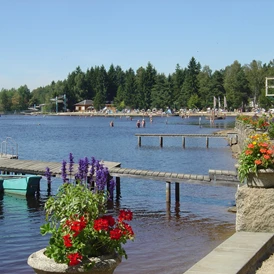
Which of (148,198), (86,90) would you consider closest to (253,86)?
(86,90)

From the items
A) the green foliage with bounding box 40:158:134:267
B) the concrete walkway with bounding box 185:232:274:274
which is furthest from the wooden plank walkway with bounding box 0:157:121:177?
the green foliage with bounding box 40:158:134:267

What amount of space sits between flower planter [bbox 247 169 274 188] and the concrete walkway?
2.77 ft

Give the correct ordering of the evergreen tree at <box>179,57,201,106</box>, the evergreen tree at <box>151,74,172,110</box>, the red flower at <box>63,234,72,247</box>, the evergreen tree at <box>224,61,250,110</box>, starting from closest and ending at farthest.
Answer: the red flower at <box>63,234,72,247</box> → the evergreen tree at <box>224,61,250,110</box> → the evergreen tree at <box>179,57,201,106</box> → the evergreen tree at <box>151,74,172,110</box>

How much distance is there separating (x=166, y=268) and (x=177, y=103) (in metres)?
154

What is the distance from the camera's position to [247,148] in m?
9.91

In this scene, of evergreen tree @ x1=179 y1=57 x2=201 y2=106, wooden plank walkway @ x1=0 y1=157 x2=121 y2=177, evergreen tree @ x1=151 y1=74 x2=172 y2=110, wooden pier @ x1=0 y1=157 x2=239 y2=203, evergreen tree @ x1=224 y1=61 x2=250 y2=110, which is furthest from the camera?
evergreen tree @ x1=151 y1=74 x2=172 y2=110

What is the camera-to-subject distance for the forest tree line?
152 meters

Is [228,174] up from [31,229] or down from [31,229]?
up

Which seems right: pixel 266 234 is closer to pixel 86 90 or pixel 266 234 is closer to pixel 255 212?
pixel 255 212

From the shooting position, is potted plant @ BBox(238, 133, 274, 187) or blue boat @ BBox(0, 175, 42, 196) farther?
blue boat @ BBox(0, 175, 42, 196)

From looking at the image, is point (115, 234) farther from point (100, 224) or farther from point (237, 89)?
point (237, 89)

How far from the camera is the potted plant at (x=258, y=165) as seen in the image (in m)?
9.45

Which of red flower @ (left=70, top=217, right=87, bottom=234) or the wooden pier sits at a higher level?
red flower @ (left=70, top=217, right=87, bottom=234)

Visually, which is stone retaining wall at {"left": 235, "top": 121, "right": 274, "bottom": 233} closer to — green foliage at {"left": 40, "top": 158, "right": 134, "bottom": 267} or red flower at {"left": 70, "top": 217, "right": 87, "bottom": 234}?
green foliage at {"left": 40, "top": 158, "right": 134, "bottom": 267}
